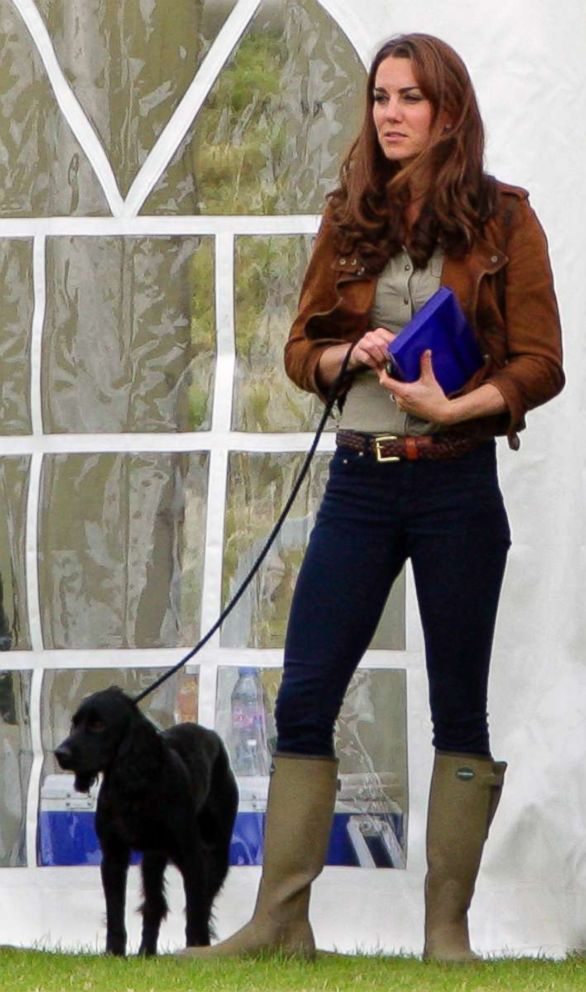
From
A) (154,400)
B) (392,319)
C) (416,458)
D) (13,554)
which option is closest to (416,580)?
(416,458)

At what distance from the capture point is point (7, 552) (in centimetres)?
376

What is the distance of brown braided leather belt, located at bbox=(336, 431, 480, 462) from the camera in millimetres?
2996

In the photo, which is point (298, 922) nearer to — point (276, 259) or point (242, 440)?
point (242, 440)

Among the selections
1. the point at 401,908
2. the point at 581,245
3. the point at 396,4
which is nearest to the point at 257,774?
the point at 401,908

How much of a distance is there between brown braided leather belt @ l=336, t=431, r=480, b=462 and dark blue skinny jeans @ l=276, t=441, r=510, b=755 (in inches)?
0.6

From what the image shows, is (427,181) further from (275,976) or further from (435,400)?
(275,976)

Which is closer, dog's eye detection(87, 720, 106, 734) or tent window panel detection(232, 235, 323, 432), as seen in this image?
dog's eye detection(87, 720, 106, 734)

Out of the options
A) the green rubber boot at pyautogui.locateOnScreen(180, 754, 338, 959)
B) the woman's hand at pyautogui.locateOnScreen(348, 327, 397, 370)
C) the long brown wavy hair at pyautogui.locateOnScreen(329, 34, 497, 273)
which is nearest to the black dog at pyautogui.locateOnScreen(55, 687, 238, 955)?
the green rubber boot at pyautogui.locateOnScreen(180, 754, 338, 959)

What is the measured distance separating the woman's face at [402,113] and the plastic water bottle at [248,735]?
1.23m

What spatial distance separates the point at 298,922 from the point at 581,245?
1415 mm

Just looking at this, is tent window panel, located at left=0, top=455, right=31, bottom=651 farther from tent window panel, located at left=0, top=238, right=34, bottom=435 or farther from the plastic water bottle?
the plastic water bottle

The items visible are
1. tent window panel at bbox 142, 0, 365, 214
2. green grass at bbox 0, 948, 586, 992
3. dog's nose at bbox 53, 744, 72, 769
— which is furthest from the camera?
tent window panel at bbox 142, 0, 365, 214

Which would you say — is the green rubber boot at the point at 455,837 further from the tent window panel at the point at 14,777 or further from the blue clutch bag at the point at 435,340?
the tent window panel at the point at 14,777

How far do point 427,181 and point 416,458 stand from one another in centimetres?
46
